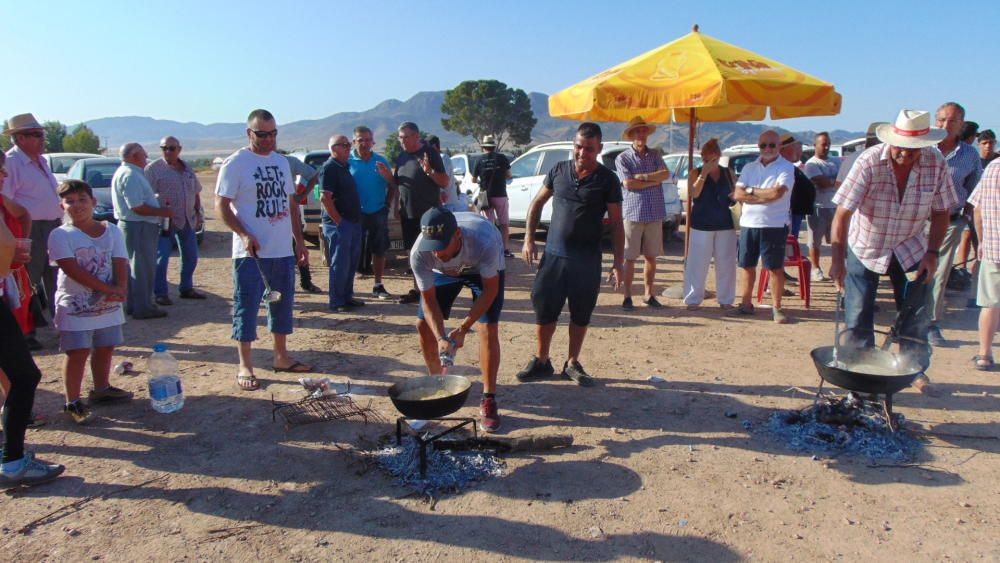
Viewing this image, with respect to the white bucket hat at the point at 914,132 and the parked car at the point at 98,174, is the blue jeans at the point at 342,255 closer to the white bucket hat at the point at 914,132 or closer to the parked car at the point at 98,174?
the parked car at the point at 98,174

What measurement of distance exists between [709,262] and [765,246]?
68 centimetres

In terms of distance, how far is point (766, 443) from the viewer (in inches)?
170

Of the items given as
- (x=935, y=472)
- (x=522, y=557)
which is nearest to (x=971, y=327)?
(x=935, y=472)

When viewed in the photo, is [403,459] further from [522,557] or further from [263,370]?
[263,370]

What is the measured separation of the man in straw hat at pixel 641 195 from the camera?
292 inches

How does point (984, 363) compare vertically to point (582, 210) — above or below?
below

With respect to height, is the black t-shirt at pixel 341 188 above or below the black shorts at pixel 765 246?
above

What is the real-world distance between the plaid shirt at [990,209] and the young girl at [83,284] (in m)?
6.54

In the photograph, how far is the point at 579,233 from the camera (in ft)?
16.7

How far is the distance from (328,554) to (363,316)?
4.52 meters

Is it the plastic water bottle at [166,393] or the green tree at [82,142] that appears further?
the green tree at [82,142]

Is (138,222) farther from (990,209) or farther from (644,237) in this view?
(990,209)

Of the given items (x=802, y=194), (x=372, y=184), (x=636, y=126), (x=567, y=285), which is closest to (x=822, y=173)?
(x=802, y=194)

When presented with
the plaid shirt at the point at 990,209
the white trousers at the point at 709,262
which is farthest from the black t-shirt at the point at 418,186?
the plaid shirt at the point at 990,209
